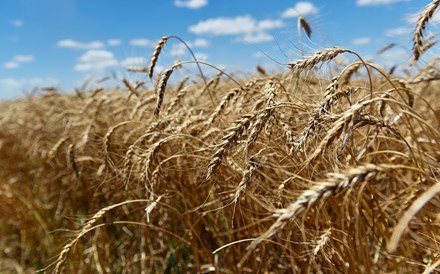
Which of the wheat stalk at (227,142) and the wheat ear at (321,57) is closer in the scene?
the wheat stalk at (227,142)

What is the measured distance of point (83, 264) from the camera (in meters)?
3.46

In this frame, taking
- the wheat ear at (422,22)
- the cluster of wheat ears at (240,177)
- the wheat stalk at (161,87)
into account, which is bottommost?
the cluster of wheat ears at (240,177)

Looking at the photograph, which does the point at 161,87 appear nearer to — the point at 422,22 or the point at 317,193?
the point at 422,22

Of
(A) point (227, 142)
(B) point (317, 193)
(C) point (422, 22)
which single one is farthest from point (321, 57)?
(B) point (317, 193)

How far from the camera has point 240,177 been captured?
211 centimetres

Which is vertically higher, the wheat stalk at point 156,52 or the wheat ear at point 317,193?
the wheat stalk at point 156,52

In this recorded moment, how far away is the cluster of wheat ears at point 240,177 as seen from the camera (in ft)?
4.61

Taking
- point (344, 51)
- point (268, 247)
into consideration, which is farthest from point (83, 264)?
point (344, 51)

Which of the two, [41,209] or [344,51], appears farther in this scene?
[41,209]

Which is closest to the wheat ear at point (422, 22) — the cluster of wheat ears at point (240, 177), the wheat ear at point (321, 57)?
the cluster of wheat ears at point (240, 177)

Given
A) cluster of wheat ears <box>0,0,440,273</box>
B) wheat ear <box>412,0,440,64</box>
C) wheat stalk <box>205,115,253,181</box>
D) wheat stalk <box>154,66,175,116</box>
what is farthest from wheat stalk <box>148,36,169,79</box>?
wheat ear <box>412,0,440,64</box>

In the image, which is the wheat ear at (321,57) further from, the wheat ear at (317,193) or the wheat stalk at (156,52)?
the wheat stalk at (156,52)

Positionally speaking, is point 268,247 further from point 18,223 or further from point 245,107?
point 18,223

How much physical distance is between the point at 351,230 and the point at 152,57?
1.21m
